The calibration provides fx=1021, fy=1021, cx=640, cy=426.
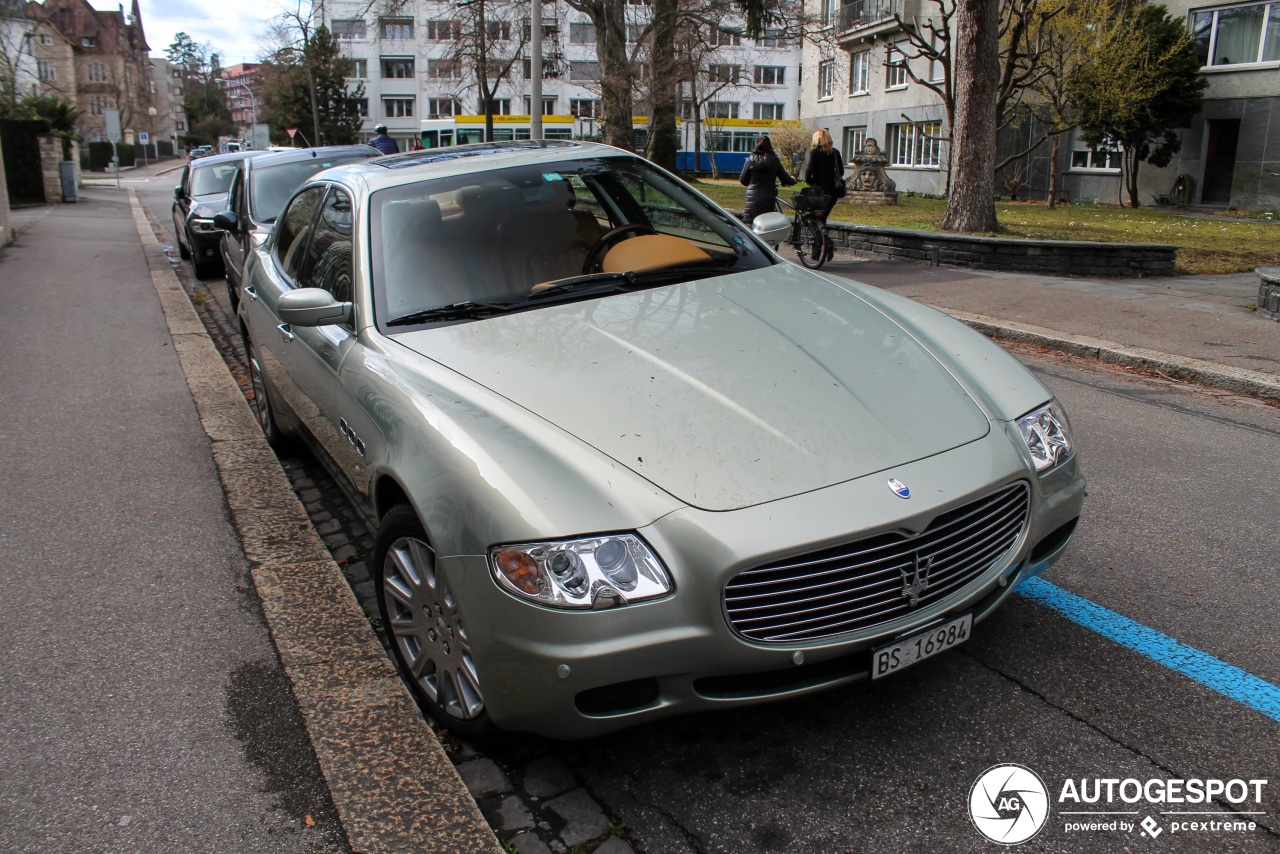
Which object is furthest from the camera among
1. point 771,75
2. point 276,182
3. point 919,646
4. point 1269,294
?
point 771,75

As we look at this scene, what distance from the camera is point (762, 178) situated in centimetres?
1359

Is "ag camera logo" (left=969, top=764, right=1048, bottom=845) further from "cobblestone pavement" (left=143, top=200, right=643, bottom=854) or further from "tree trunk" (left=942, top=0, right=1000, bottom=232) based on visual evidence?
"tree trunk" (left=942, top=0, right=1000, bottom=232)

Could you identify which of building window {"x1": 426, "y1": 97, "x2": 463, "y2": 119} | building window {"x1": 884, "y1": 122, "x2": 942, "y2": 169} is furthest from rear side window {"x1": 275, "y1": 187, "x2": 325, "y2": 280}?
building window {"x1": 426, "y1": 97, "x2": 463, "y2": 119}

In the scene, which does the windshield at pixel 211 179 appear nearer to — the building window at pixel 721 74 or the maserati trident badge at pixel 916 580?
the maserati trident badge at pixel 916 580

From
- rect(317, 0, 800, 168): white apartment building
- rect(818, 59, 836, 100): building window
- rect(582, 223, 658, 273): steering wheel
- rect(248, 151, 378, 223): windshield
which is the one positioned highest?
rect(317, 0, 800, 168): white apartment building

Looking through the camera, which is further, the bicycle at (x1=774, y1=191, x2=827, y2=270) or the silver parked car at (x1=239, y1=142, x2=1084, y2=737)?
the bicycle at (x1=774, y1=191, x2=827, y2=270)

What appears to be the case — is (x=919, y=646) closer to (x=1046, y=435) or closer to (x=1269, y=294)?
(x=1046, y=435)

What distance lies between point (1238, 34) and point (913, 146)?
1285 centimetres

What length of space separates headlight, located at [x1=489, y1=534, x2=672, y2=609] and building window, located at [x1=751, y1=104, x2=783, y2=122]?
87274 millimetres

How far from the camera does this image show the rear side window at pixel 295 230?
4855mm

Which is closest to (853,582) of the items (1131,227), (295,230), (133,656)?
(133,656)

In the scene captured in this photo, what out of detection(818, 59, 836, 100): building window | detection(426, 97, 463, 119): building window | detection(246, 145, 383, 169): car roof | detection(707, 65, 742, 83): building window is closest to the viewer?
detection(246, 145, 383, 169): car roof

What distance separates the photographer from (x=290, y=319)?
378 centimetres

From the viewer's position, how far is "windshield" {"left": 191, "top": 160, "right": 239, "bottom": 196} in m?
14.9
